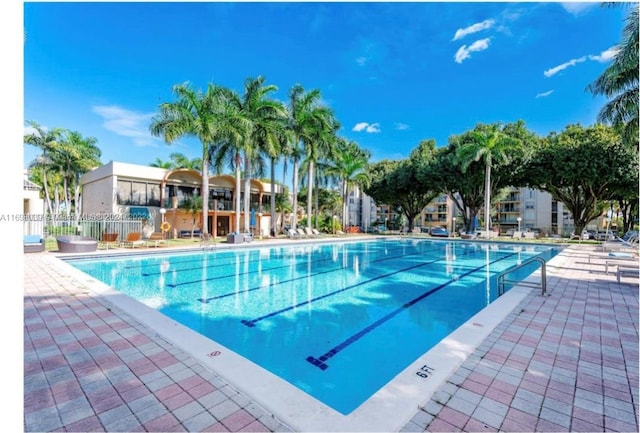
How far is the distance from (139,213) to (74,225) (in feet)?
16.7

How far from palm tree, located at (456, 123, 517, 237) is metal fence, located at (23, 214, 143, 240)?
89.0 ft

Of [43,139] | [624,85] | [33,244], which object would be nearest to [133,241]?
[33,244]

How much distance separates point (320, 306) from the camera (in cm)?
721

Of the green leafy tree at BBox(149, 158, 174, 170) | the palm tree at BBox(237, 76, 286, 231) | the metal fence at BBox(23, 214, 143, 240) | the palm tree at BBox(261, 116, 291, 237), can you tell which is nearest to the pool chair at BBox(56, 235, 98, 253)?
the metal fence at BBox(23, 214, 143, 240)

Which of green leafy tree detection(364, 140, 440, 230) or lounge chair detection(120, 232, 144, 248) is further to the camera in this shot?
green leafy tree detection(364, 140, 440, 230)

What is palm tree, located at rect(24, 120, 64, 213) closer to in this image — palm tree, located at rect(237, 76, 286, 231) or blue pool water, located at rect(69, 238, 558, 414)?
palm tree, located at rect(237, 76, 286, 231)

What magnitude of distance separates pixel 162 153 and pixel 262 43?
22.7m

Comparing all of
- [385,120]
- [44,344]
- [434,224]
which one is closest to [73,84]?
[44,344]

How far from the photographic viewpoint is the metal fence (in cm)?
1700

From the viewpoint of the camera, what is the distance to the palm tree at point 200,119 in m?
19.2

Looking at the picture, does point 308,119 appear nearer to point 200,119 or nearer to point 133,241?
point 200,119

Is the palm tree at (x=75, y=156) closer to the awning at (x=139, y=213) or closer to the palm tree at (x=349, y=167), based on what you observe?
the awning at (x=139, y=213)

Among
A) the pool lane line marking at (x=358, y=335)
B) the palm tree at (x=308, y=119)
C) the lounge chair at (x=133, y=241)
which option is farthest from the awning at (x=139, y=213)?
the pool lane line marking at (x=358, y=335)

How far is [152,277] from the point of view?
10.1m
